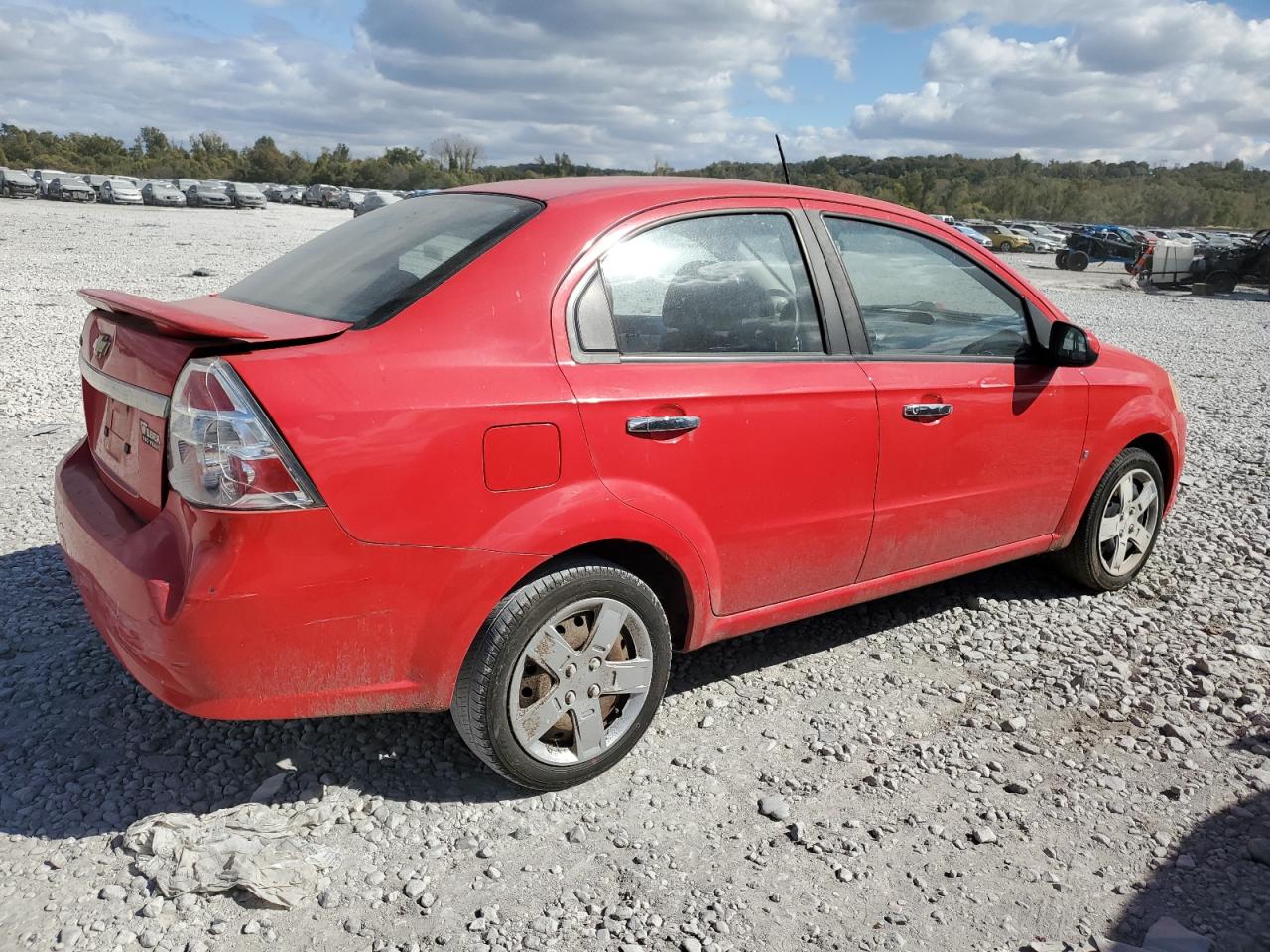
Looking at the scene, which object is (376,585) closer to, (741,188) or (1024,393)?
(741,188)

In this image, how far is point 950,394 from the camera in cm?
356

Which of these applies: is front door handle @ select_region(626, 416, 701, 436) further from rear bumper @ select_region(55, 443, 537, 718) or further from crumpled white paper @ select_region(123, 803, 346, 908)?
crumpled white paper @ select_region(123, 803, 346, 908)

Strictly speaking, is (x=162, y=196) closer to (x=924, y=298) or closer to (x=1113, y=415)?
(x=924, y=298)

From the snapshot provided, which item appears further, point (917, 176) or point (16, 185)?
point (917, 176)

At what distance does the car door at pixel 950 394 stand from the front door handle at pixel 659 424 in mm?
811

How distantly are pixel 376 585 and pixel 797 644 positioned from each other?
2073 mm

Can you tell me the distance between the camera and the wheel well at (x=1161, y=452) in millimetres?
4547

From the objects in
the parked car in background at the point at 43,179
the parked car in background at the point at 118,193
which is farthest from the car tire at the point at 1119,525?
the parked car in background at the point at 43,179

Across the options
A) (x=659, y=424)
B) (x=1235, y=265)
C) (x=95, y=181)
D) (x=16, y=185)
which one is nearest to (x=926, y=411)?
(x=659, y=424)

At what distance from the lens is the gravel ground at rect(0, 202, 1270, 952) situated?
2432mm

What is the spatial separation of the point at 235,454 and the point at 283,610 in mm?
388

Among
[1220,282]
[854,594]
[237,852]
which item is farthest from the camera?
[1220,282]

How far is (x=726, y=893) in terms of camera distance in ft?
8.34

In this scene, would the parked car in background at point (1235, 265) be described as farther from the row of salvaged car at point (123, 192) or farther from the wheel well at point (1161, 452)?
the row of salvaged car at point (123, 192)
